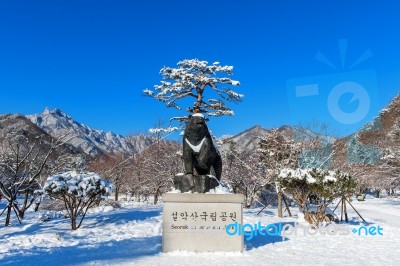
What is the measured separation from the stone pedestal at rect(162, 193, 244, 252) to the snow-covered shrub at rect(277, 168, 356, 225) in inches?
219

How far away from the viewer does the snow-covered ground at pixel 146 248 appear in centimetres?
628

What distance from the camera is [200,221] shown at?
6.97 meters

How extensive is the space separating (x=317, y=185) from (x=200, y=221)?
6.05 meters

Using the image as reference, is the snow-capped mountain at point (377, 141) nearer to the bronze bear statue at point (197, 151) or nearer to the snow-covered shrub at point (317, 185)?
the snow-covered shrub at point (317, 185)

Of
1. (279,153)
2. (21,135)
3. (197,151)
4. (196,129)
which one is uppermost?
(21,135)

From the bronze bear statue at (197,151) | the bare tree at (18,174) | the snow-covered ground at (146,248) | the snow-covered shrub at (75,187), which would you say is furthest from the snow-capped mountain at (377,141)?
the bronze bear statue at (197,151)

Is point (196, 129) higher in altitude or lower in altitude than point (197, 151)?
higher

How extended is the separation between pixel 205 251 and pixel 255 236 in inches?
97.6

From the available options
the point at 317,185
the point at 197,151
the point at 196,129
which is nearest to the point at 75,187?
the point at 197,151

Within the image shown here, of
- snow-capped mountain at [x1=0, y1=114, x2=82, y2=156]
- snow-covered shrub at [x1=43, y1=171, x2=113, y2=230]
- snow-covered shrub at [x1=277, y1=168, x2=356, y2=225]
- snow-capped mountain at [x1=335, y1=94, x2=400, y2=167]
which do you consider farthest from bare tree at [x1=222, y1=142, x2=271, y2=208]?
snow-covered shrub at [x1=43, y1=171, x2=113, y2=230]

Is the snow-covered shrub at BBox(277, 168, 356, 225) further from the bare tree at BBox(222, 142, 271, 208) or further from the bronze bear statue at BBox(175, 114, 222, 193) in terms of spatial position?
the bare tree at BBox(222, 142, 271, 208)

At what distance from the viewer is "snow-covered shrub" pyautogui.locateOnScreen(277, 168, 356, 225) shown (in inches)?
462

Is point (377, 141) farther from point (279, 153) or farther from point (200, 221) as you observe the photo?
point (200, 221)

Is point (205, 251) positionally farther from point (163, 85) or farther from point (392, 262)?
point (163, 85)
